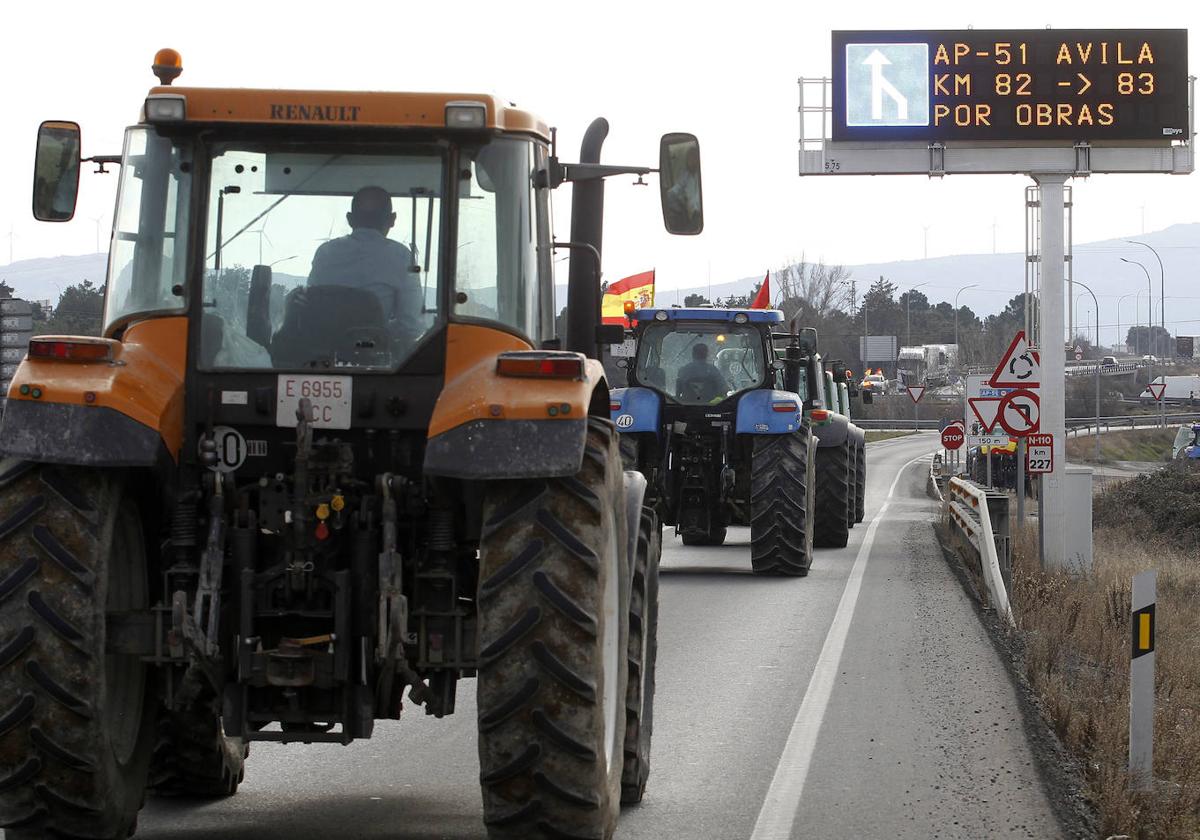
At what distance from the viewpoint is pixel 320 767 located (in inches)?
335

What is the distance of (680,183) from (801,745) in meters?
3.30

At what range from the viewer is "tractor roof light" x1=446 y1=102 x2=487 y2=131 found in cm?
648

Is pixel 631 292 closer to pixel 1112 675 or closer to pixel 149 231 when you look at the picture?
pixel 1112 675

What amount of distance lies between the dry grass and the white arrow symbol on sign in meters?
7.61

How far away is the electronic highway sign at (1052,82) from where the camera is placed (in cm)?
2552

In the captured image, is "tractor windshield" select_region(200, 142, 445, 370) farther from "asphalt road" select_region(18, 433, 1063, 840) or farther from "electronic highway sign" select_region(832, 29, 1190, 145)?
"electronic highway sign" select_region(832, 29, 1190, 145)

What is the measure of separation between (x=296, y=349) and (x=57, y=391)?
0.91 metres

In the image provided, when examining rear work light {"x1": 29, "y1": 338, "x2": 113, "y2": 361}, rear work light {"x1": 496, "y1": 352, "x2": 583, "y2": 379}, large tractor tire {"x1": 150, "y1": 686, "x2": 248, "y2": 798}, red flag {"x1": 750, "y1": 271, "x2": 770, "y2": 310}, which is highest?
Result: red flag {"x1": 750, "y1": 271, "x2": 770, "y2": 310}

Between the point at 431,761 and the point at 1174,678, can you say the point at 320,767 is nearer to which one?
the point at 431,761

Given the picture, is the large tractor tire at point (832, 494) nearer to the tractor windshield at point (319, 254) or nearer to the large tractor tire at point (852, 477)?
the large tractor tire at point (852, 477)

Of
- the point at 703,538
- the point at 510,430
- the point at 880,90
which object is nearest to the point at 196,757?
the point at 510,430

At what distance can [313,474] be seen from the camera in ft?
20.7

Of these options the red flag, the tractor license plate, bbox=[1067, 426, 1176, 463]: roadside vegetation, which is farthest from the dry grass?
bbox=[1067, 426, 1176, 463]: roadside vegetation

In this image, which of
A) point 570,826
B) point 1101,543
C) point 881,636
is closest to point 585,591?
point 570,826
